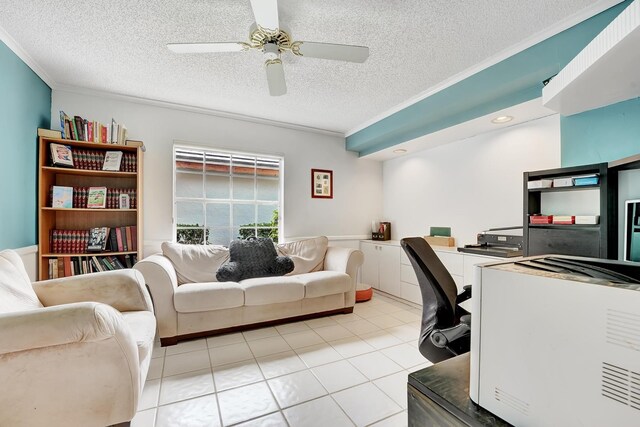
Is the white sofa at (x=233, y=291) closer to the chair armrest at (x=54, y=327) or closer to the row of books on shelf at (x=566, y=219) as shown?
the chair armrest at (x=54, y=327)

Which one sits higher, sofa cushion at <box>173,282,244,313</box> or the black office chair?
the black office chair

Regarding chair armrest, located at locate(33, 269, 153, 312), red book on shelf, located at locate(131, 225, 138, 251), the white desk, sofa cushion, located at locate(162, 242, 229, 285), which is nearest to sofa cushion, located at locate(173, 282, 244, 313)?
sofa cushion, located at locate(162, 242, 229, 285)

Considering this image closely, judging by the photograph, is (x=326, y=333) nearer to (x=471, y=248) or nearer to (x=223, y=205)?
(x=471, y=248)

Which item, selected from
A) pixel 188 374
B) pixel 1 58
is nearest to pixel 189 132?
pixel 1 58

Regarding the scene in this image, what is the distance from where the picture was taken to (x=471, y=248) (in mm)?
2934

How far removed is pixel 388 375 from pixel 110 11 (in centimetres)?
315

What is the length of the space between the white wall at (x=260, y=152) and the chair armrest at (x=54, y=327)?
2.18m

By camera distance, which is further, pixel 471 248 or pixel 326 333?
pixel 471 248

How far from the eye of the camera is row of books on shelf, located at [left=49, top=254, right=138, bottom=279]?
2.61 m

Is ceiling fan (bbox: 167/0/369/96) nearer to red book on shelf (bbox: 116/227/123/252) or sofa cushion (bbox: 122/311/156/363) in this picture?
sofa cushion (bbox: 122/311/156/363)

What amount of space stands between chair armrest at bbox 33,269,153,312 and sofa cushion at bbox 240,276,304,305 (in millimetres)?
904

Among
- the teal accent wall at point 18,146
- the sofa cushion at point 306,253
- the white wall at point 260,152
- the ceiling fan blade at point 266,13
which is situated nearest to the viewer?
the ceiling fan blade at point 266,13

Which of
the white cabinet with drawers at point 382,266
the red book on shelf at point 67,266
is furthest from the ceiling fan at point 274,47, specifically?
the white cabinet with drawers at point 382,266

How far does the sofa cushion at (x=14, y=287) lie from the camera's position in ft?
4.64
